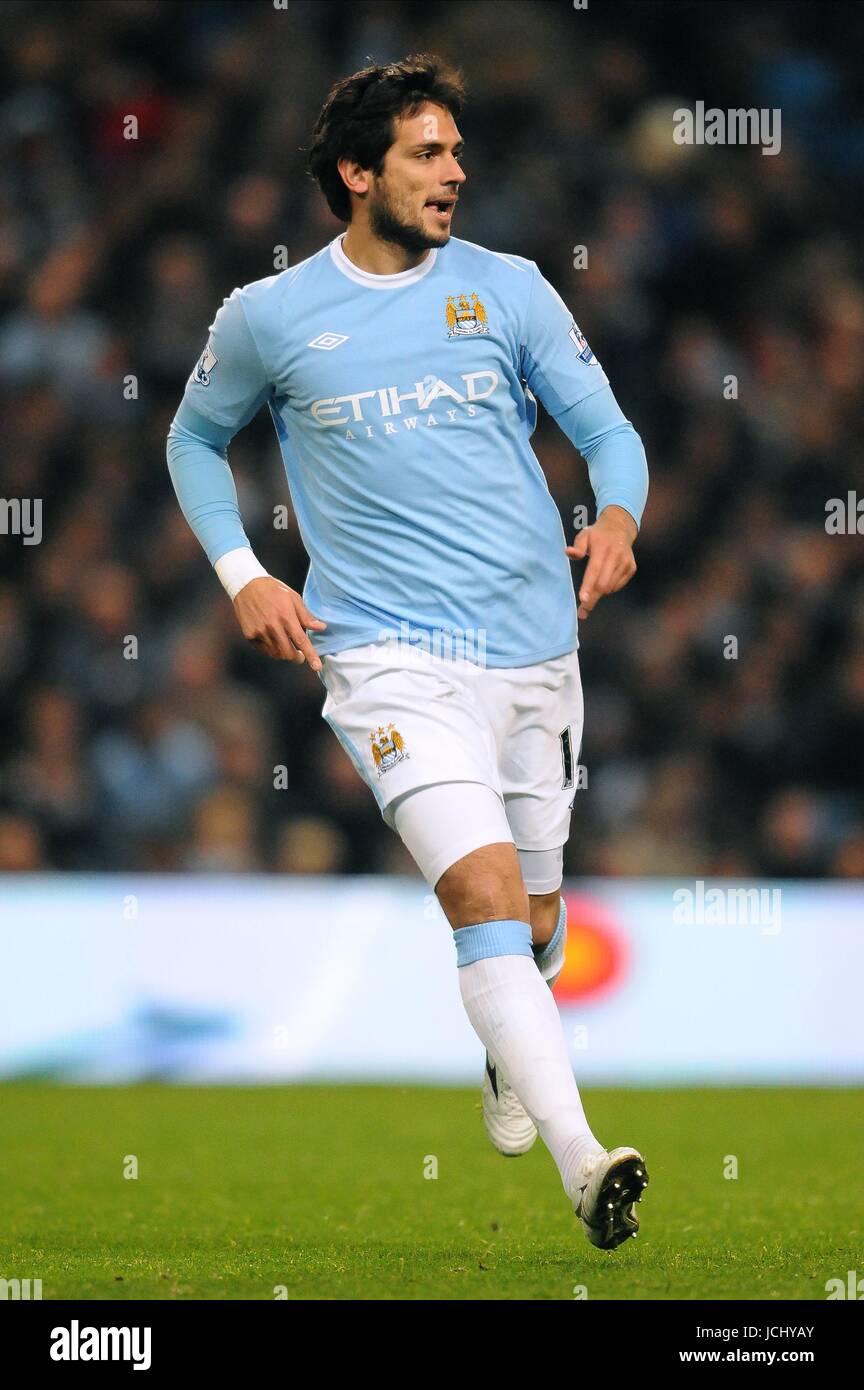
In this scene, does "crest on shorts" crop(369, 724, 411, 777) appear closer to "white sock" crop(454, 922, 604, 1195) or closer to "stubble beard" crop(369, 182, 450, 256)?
"white sock" crop(454, 922, 604, 1195)

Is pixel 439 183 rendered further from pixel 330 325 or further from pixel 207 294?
pixel 207 294

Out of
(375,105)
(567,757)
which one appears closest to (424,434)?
(375,105)

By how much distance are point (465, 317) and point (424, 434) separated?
29cm

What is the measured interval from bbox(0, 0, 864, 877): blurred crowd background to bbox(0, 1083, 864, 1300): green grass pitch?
2076 mm

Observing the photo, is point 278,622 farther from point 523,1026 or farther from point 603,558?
point 523,1026

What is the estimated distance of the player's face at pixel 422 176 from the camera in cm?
448

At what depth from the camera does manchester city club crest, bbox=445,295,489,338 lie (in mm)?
4535

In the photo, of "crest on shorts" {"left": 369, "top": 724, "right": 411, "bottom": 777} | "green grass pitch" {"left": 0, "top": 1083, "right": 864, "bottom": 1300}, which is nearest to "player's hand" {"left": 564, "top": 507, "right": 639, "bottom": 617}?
"crest on shorts" {"left": 369, "top": 724, "right": 411, "bottom": 777}

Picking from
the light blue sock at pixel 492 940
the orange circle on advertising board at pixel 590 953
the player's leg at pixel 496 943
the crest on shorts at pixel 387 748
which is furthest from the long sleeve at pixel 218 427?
the orange circle on advertising board at pixel 590 953

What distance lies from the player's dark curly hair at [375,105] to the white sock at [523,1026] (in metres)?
1.78

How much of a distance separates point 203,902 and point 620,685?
281 cm

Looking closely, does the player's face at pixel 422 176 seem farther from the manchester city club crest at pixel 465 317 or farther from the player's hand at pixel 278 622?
the player's hand at pixel 278 622

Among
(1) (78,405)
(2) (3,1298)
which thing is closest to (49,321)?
(1) (78,405)

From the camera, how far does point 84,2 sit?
12281 mm
